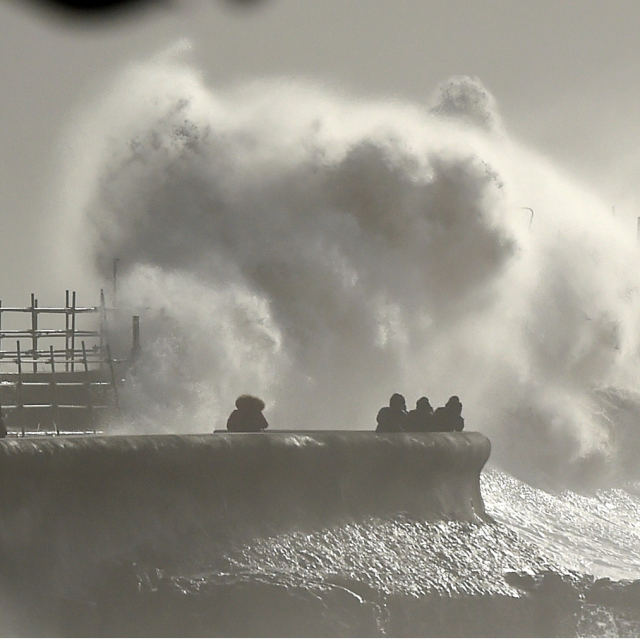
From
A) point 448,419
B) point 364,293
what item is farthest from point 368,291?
point 448,419

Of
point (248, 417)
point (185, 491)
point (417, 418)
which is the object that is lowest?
point (185, 491)

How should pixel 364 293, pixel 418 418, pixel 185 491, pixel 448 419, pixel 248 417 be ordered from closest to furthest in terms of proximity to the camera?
pixel 185 491, pixel 248 417, pixel 418 418, pixel 448 419, pixel 364 293

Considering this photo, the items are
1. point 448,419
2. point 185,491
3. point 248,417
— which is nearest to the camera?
point 185,491

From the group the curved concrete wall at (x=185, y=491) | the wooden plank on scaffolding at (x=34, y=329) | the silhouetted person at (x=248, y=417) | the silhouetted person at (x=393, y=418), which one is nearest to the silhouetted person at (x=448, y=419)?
the silhouetted person at (x=393, y=418)

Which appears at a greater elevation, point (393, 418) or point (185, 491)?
point (393, 418)

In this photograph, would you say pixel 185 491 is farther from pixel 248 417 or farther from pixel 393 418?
pixel 393 418

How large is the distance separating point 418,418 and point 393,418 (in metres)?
0.31

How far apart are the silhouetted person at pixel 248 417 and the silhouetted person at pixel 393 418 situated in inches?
49.5

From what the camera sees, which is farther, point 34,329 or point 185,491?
point 34,329

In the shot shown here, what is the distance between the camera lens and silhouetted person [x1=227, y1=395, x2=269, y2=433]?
9.40 m

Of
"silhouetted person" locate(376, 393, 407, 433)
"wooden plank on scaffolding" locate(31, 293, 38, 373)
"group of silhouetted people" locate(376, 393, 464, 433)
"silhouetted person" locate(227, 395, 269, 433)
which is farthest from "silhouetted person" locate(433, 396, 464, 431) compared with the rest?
"wooden plank on scaffolding" locate(31, 293, 38, 373)

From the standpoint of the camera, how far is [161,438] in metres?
7.90

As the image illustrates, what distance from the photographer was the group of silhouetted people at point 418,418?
1048 cm

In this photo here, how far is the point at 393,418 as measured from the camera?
10492 mm
